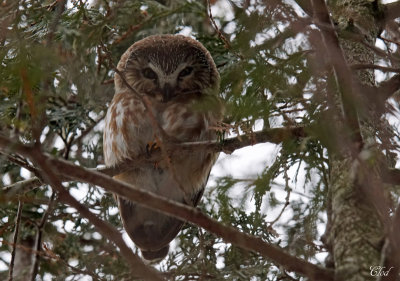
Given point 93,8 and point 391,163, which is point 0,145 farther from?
point 391,163

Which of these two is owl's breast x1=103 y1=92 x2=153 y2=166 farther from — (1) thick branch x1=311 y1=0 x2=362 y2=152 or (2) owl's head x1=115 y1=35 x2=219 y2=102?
(1) thick branch x1=311 y1=0 x2=362 y2=152

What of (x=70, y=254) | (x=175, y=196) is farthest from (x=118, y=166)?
(x=70, y=254)

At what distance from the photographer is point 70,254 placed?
4449mm

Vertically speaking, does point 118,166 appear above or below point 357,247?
above

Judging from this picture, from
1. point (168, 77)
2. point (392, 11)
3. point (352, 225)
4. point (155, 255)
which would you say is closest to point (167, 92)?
point (168, 77)

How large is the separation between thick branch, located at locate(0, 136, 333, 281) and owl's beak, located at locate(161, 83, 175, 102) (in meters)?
1.92

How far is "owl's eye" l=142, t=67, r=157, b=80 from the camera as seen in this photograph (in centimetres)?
439

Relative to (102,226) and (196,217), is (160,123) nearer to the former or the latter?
(196,217)

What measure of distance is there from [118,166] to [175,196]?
78 cm

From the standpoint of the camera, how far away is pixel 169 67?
14.3 ft

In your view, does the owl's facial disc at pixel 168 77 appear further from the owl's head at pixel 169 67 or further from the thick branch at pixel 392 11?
the thick branch at pixel 392 11

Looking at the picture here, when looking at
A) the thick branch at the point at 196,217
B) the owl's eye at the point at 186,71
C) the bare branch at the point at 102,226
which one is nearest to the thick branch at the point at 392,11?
the owl's eye at the point at 186,71

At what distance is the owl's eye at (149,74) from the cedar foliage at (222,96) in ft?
1.13

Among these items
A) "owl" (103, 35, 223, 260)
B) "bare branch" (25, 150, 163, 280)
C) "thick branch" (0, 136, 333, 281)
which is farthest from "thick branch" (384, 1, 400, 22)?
"bare branch" (25, 150, 163, 280)
